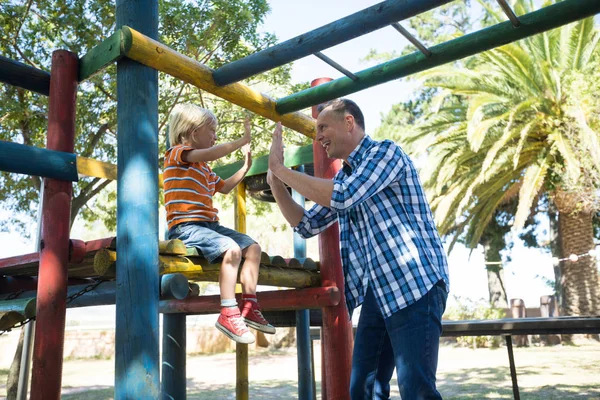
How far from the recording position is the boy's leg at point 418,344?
6.58ft

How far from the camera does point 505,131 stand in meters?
11.6

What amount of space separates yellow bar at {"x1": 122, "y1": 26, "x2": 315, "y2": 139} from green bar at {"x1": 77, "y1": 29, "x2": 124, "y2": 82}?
54 millimetres

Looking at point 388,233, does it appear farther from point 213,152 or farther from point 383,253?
point 213,152

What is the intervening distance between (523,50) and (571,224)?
14.8ft

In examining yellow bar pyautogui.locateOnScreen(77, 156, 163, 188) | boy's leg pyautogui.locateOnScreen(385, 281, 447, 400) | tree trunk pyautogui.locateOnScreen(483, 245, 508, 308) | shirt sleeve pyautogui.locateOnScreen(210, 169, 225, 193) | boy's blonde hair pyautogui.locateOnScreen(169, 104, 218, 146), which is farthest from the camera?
tree trunk pyautogui.locateOnScreen(483, 245, 508, 308)

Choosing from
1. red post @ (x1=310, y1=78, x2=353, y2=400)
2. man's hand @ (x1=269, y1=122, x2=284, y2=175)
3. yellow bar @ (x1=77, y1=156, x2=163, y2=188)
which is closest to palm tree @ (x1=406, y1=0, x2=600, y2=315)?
red post @ (x1=310, y1=78, x2=353, y2=400)

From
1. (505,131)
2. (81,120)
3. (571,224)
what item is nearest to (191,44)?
(81,120)

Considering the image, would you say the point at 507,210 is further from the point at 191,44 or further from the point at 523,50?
the point at 191,44

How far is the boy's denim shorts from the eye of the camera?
275 centimetres

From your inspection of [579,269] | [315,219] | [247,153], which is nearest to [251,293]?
[315,219]

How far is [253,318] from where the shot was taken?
8.91 ft

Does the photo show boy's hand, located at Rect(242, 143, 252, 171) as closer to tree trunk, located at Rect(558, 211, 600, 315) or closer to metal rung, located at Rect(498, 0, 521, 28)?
metal rung, located at Rect(498, 0, 521, 28)

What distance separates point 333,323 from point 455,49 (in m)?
1.80

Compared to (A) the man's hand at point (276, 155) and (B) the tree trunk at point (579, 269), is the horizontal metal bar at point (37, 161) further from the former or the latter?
(B) the tree trunk at point (579, 269)
